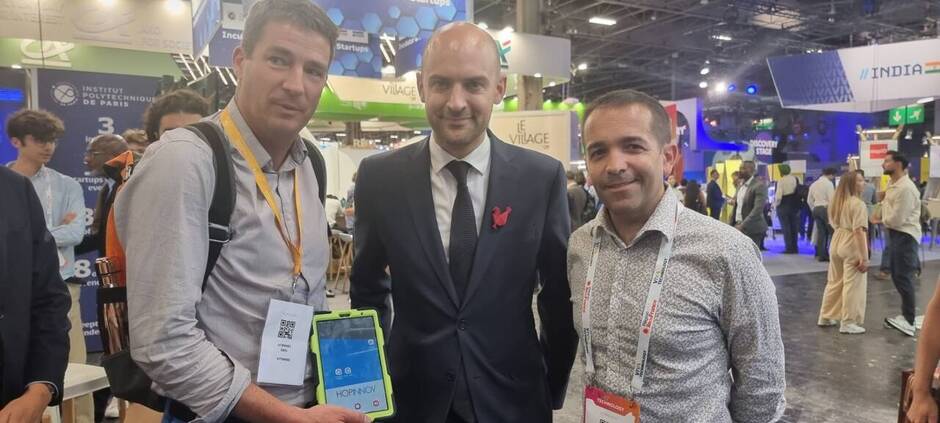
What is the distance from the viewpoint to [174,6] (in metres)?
7.70

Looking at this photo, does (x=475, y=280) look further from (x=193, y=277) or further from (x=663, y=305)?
(x=193, y=277)

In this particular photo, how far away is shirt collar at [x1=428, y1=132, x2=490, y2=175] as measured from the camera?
5.37ft

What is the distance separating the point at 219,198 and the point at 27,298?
709mm

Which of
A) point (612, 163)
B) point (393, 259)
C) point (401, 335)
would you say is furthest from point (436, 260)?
point (612, 163)

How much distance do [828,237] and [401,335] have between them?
11.1 metres

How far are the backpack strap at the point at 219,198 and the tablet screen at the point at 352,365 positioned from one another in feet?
0.86

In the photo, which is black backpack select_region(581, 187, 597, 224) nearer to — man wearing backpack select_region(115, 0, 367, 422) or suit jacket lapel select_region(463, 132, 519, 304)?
suit jacket lapel select_region(463, 132, 519, 304)

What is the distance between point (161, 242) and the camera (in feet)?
3.46

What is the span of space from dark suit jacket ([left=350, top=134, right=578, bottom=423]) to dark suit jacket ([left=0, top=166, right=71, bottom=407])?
0.78m

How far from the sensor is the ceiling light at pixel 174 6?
25.0 feet

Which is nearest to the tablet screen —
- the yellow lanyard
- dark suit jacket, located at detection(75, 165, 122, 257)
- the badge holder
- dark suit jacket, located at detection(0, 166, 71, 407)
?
the badge holder

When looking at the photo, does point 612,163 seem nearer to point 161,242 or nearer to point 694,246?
point 694,246

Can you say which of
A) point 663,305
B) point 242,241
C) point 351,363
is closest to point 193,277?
point 242,241

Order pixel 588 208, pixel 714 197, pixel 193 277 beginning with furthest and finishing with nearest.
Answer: pixel 714 197, pixel 588 208, pixel 193 277
